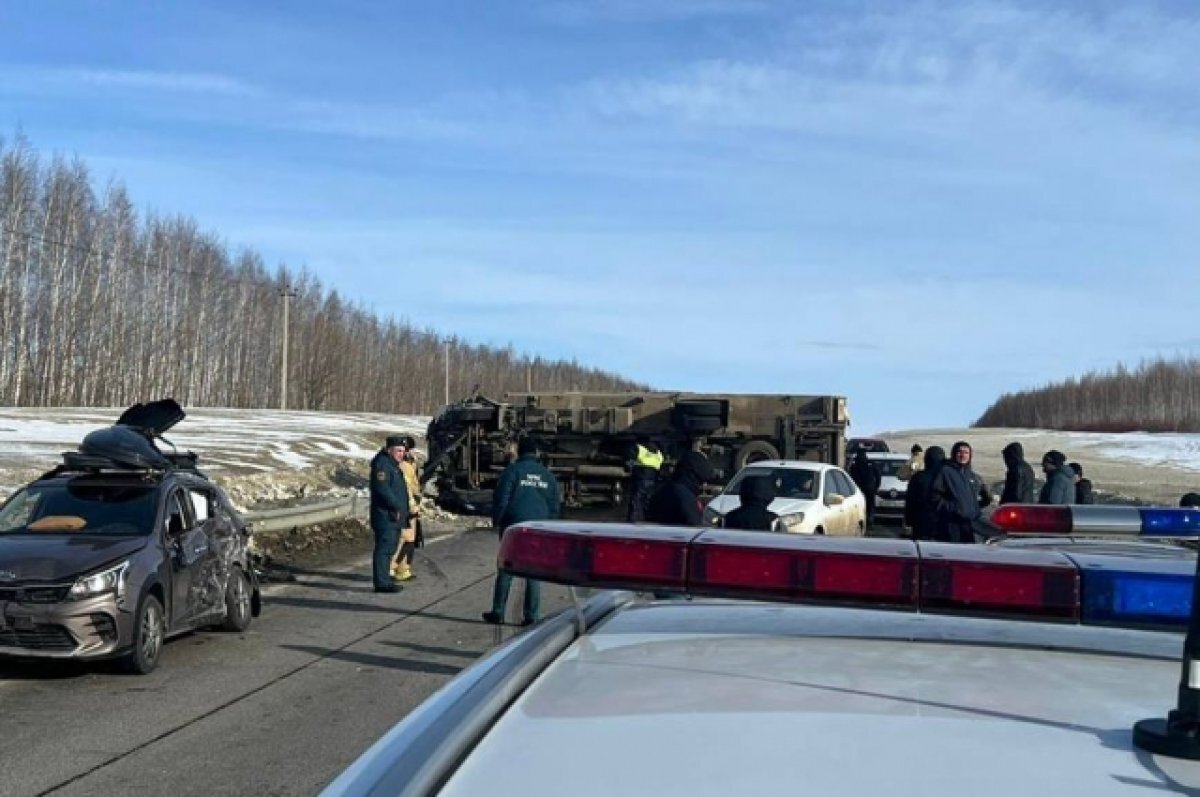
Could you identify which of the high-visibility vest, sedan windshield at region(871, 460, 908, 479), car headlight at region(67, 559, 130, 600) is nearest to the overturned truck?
sedan windshield at region(871, 460, 908, 479)

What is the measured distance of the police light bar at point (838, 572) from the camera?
7.07 ft

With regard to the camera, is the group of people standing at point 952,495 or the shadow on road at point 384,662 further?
the group of people standing at point 952,495

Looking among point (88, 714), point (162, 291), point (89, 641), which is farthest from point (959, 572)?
point (162, 291)

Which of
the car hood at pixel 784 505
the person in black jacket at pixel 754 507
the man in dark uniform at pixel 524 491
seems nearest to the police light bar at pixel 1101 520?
the person in black jacket at pixel 754 507

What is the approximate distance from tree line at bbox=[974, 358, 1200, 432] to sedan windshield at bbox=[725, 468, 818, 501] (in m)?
110

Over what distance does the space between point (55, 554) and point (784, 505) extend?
9.77m

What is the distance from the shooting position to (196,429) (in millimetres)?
44812

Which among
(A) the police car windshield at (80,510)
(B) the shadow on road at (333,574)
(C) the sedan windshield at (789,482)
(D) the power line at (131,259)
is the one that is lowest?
(B) the shadow on road at (333,574)

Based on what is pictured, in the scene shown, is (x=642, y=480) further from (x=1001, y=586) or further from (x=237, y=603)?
(x=1001, y=586)

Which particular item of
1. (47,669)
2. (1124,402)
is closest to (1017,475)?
(47,669)

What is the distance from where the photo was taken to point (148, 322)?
80812mm

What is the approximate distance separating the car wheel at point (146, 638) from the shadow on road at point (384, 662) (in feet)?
4.32

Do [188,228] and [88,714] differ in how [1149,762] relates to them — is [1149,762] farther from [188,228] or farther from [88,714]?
[188,228]

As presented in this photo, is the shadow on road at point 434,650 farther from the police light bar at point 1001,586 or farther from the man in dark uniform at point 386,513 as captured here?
the police light bar at point 1001,586
